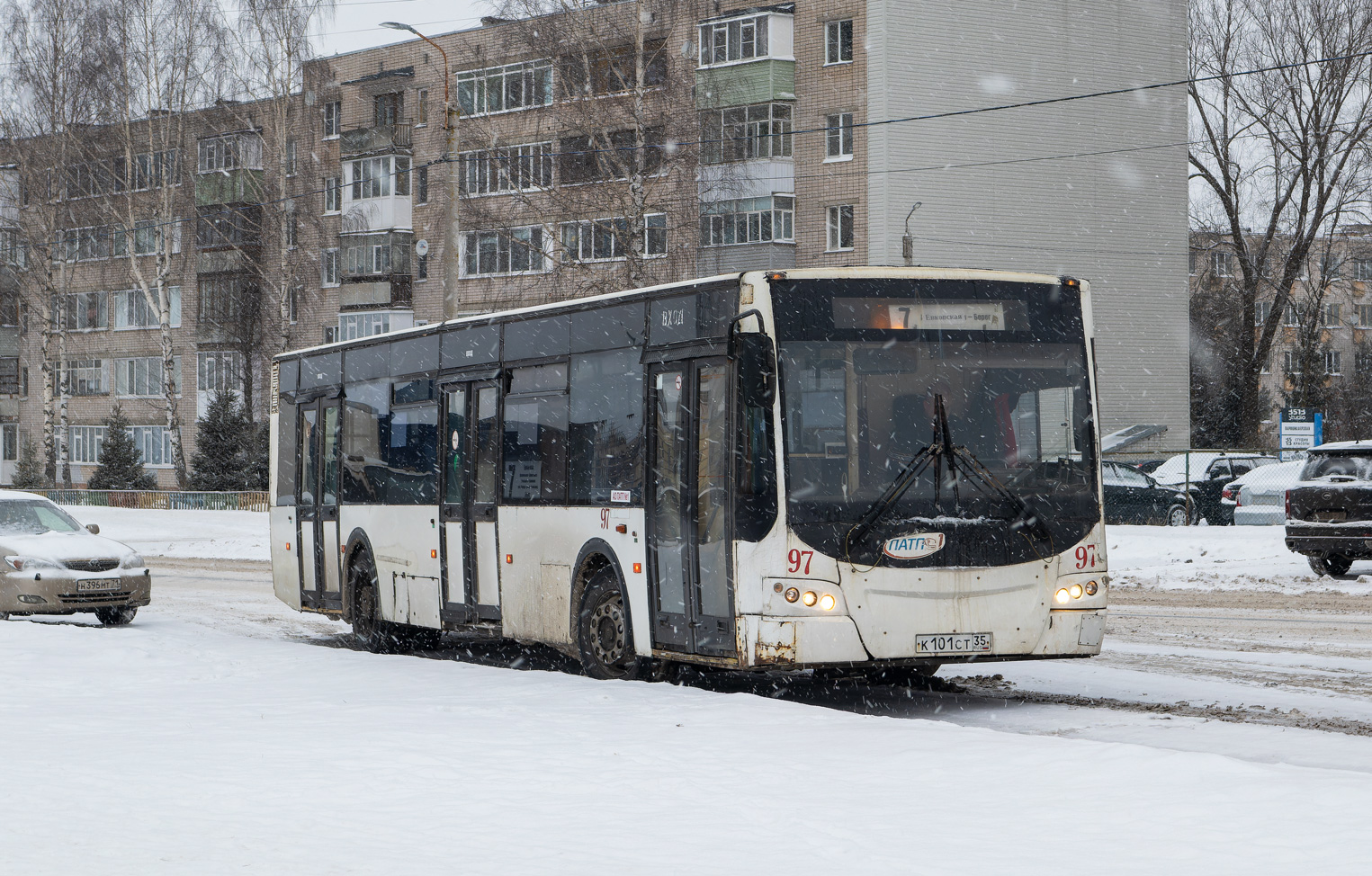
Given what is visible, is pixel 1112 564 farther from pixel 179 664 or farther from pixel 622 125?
pixel 622 125

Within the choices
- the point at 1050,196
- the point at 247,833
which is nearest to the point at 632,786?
the point at 247,833

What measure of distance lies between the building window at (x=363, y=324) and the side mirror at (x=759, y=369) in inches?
2063

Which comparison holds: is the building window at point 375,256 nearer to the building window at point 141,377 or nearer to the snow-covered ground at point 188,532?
the building window at point 141,377

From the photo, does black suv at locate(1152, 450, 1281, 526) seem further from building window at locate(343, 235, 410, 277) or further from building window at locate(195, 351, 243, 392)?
building window at locate(195, 351, 243, 392)

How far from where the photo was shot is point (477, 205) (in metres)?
46.8

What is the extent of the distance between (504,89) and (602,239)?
358 inches

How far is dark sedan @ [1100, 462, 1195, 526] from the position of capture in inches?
1391

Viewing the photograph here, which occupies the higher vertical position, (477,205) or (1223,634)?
(477,205)

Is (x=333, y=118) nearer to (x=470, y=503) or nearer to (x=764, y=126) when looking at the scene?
(x=764, y=126)

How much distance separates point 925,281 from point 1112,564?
623 inches

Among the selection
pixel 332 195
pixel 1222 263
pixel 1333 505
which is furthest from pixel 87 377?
pixel 1333 505

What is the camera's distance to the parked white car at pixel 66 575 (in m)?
19.2

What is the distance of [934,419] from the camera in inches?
432

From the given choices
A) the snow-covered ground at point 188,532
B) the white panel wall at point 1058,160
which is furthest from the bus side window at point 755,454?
the white panel wall at point 1058,160
